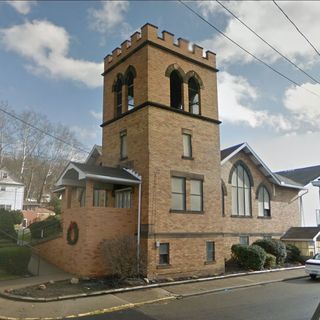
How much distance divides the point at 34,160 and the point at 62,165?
4407 mm

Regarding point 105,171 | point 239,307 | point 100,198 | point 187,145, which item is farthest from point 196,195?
point 239,307

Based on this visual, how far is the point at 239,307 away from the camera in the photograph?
12.3 metres

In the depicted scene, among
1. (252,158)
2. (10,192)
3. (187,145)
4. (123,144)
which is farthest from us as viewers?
(10,192)

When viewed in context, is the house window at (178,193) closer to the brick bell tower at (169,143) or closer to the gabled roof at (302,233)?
the brick bell tower at (169,143)

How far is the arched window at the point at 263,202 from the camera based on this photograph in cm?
2617

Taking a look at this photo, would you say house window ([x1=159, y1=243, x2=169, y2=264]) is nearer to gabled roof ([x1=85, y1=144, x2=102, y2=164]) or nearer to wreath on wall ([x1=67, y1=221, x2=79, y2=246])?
wreath on wall ([x1=67, y1=221, x2=79, y2=246])

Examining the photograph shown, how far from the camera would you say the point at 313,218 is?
2994 cm

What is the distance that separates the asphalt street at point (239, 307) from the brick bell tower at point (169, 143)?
3740mm

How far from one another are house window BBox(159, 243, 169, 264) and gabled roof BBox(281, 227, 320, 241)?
41.0 ft

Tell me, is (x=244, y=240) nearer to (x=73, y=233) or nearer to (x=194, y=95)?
(x=194, y=95)

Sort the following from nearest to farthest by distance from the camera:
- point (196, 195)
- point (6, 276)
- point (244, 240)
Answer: point (6, 276) → point (196, 195) → point (244, 240)

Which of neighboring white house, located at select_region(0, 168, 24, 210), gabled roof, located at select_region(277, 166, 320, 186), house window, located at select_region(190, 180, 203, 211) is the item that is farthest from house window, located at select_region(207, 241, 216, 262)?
neighboring white house, located at select_region(0, 168, 24, 210)

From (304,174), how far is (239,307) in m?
22.9

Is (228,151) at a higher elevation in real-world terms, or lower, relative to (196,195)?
higher
